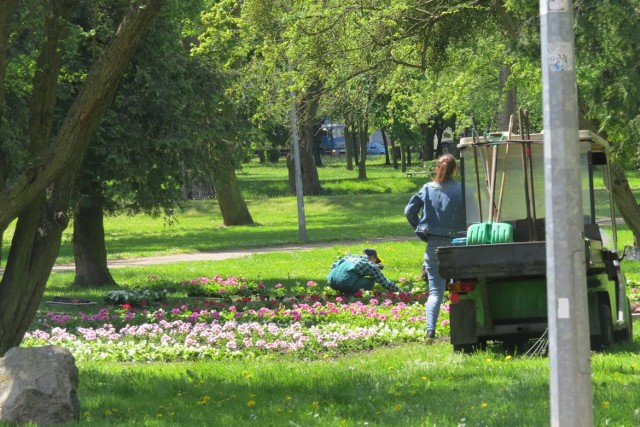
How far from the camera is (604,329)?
35.1ft

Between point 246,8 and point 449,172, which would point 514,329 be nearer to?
point 449,172

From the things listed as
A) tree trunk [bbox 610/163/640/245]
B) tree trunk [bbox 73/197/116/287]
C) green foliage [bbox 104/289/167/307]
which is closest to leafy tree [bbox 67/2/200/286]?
tree trunk [bbox 73/197/116/287]

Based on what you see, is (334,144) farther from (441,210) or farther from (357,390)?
(357,390)

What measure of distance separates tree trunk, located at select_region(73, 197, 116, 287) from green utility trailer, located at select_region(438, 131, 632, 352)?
12.0 metres

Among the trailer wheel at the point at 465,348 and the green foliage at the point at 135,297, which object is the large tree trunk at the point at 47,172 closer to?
the trailer wheel at the point at 465,348

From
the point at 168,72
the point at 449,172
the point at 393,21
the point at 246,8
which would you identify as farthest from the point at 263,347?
the point at 246,8

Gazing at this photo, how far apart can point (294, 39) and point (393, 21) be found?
1.94 meters

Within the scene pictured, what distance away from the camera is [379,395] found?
8.62 meters

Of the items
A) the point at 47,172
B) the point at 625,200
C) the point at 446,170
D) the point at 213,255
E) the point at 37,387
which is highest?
the point at 47,172

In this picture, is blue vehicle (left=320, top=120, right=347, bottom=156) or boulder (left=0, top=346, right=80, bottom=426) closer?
boulder (left=0, top=346, right=80, bottom=426)

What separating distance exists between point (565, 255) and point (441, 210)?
21.7ft

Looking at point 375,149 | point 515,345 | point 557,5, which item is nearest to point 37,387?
point 557,5

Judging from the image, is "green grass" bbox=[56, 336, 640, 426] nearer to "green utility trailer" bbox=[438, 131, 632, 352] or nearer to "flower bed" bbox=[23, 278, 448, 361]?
"green utility trailer" bbox=[438, 131, 632, 352]

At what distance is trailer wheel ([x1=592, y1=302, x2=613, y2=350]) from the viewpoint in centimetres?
1070
